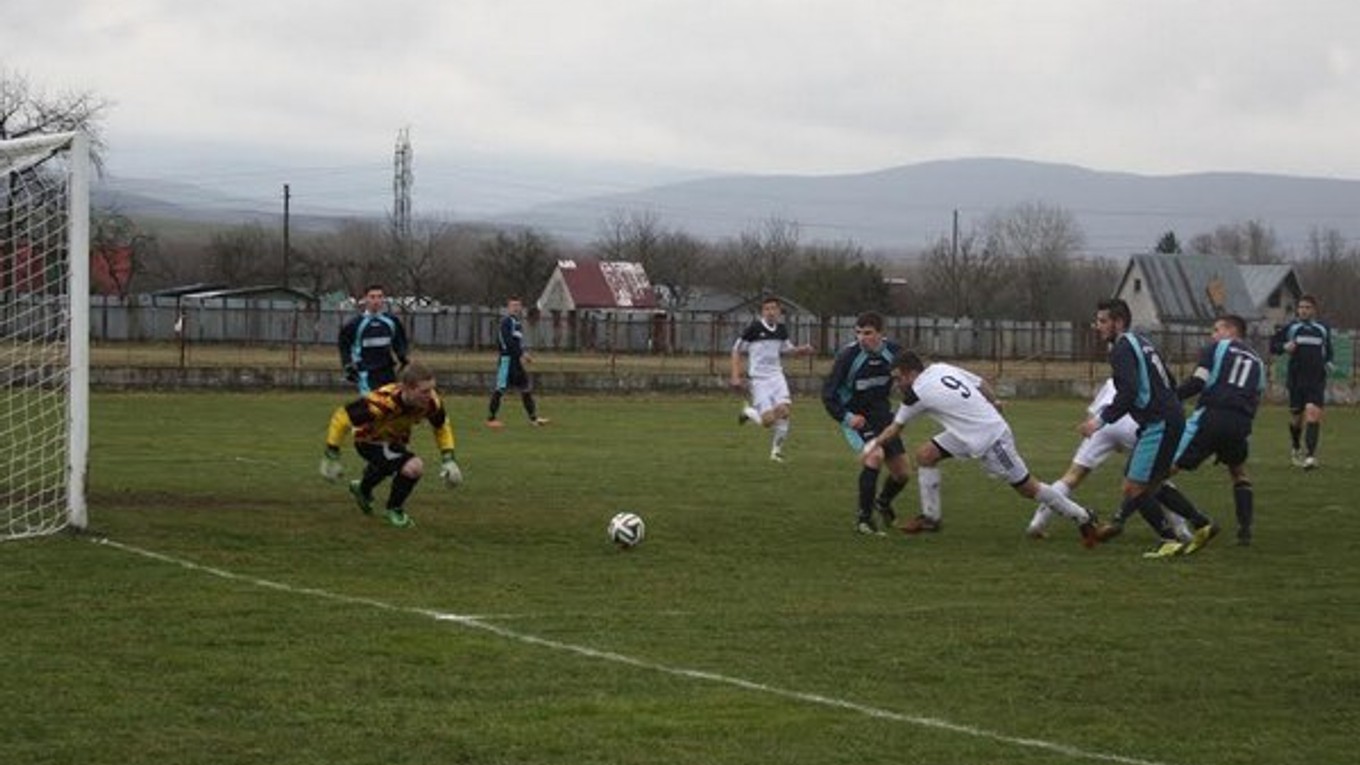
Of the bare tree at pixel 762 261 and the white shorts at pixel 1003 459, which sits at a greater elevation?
the bare tree at pixel 762 261

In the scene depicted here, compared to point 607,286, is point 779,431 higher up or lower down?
lower down

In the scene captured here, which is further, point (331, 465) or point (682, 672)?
point (331, 465)

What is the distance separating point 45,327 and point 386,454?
3.90m

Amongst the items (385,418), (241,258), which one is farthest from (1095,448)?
(241,258)

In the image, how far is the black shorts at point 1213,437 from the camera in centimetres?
1723

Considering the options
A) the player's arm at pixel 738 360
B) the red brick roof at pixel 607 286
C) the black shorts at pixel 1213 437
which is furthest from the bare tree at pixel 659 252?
the black shorts at pixel 1213 437

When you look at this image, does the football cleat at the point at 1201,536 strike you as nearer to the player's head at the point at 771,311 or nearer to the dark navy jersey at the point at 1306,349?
the player's head at the point at 771,311

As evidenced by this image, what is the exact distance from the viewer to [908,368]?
1702cm

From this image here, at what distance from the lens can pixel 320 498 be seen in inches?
762

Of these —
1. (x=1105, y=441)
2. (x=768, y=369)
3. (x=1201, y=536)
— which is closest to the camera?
(x=1201, y=536)

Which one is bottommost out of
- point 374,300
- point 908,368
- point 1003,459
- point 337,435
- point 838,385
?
point 1003,459

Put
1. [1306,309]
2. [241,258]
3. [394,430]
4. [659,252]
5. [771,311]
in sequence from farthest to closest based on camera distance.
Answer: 1. [659,252]
2. [241,258]
3. [1306,309]
4. [771,311]
5. [394,430]

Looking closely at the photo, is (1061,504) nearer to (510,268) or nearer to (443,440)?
(443,440)

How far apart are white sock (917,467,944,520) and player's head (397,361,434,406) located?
4.33m
